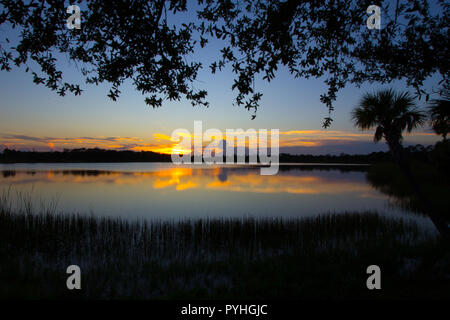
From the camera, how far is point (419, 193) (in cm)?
859

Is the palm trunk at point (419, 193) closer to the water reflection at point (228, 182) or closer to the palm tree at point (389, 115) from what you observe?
the palm tree at point (389, 115)

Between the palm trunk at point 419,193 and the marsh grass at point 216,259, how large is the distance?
94cm

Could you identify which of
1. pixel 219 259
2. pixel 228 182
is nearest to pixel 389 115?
pixel 219 259

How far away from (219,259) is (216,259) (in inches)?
4.2

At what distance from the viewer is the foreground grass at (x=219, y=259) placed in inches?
233

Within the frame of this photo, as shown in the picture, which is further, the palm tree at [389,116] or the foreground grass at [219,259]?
the palm tree at [389,116]

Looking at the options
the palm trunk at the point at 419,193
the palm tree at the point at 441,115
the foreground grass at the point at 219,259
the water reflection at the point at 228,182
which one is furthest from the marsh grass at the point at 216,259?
the water reflection at the point at 228,182

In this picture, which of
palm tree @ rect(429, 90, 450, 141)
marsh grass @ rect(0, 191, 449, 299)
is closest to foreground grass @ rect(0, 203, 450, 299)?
marsh grass @ rect(0, 191, 449, 299)

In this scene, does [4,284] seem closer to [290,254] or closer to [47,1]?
[47,1]

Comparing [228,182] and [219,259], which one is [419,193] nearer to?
[219,259]

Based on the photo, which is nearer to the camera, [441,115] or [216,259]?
[441,115]
